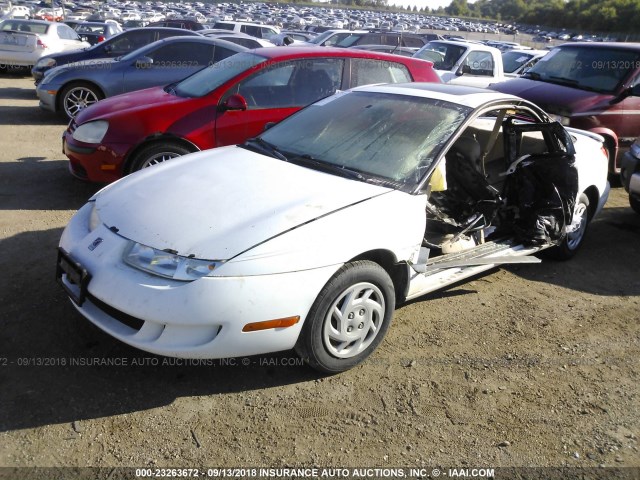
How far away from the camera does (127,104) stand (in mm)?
5980

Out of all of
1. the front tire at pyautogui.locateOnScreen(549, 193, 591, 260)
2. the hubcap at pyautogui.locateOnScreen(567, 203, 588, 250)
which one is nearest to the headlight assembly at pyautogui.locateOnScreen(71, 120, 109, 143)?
the front tire at pyautogui.locateOnScreen(549, 193, 591, 260)

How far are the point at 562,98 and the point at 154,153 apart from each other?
538 cm

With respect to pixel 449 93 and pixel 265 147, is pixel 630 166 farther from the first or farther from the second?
pixel 265 147

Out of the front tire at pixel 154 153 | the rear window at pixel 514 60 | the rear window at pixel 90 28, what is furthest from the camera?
the rear window at pixel 90 28

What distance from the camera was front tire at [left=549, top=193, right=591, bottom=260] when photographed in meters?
5.12

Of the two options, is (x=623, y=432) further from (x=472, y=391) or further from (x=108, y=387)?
(x=108, y=387)

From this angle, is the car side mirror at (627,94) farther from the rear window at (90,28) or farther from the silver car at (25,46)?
the rear window at (90,28)

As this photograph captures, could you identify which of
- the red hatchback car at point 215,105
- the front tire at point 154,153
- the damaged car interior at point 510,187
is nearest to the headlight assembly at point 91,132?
the red hatchback car at point 215,105

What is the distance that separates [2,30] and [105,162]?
1172cm

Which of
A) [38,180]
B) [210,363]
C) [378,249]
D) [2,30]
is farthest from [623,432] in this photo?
[2,30]

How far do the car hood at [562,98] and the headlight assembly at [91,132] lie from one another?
5532 millimetres

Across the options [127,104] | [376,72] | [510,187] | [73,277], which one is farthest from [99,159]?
[510,187]

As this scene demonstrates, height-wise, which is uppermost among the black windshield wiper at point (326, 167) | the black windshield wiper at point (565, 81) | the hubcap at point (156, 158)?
the black windshield wiper at point (565, 81)

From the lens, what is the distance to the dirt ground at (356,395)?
2.68 metres
